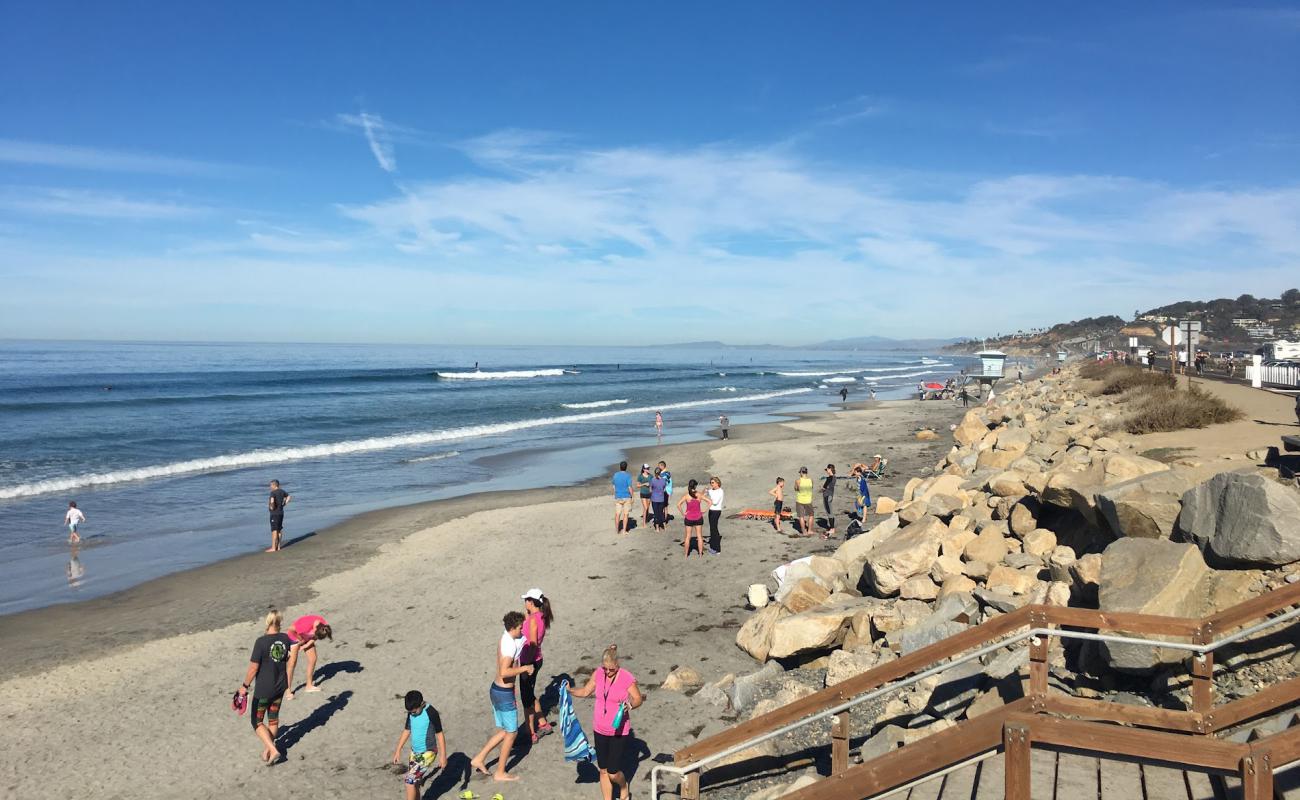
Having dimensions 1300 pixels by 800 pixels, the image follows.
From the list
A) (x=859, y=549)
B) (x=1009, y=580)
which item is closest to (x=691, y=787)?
(x=1009, y=580)

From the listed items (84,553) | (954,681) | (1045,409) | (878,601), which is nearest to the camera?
(954,681)

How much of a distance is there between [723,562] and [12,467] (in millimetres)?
27977

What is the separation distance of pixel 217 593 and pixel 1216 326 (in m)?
115

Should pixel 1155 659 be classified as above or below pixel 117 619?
above

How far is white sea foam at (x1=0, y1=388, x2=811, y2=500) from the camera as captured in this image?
24.9 meters

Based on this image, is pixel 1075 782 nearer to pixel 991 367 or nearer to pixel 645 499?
pixel 645 499

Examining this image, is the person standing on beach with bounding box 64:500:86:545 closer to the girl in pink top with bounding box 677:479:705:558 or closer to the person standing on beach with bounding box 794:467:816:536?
the girl in pink top with bounding box 677:479:705:558

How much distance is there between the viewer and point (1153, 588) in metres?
6.27

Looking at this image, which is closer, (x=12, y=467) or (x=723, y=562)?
(x=723, y=562)

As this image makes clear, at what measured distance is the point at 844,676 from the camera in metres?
8.40

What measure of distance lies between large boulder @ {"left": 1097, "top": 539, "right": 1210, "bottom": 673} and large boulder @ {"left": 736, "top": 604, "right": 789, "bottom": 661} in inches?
169

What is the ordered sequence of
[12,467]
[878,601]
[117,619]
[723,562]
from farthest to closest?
[12,467] → [723,562] → [117,619] → [878,601]

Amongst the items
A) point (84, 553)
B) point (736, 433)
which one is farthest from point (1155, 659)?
point (736, 433)

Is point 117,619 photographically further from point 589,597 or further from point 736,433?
point 736,433
